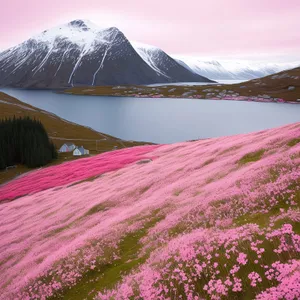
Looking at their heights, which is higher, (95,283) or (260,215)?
(260,215)

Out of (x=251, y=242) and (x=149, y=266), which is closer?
(x=251, y=242)

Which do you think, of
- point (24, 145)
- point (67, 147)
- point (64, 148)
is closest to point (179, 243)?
point (24, 145)

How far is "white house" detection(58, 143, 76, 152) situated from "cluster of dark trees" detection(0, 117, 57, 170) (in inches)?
551

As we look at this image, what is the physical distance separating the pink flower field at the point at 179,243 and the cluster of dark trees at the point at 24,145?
342 ft

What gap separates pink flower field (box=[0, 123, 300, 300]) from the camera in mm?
9094

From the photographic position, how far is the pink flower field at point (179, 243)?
358 inches

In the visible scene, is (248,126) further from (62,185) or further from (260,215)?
(260,215)

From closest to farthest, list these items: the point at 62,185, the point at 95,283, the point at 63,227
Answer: the point at 95,283
the point at 63,227
the point at 62,185

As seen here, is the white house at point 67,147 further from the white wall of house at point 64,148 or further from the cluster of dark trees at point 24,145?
the cluster of dark trees at point 24,145

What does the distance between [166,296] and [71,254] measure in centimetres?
913

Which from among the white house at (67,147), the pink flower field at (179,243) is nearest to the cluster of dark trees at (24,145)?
the white house at (67,147)

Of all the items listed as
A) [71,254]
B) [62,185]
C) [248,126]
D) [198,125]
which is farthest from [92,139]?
[71,254]

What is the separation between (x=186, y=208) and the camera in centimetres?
1767

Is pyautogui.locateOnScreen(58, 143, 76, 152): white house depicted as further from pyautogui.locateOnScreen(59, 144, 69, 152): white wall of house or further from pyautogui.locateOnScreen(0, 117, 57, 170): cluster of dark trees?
pyautogui.locateOnScreen(0, 117, 57, 170): cluster of dark trees
